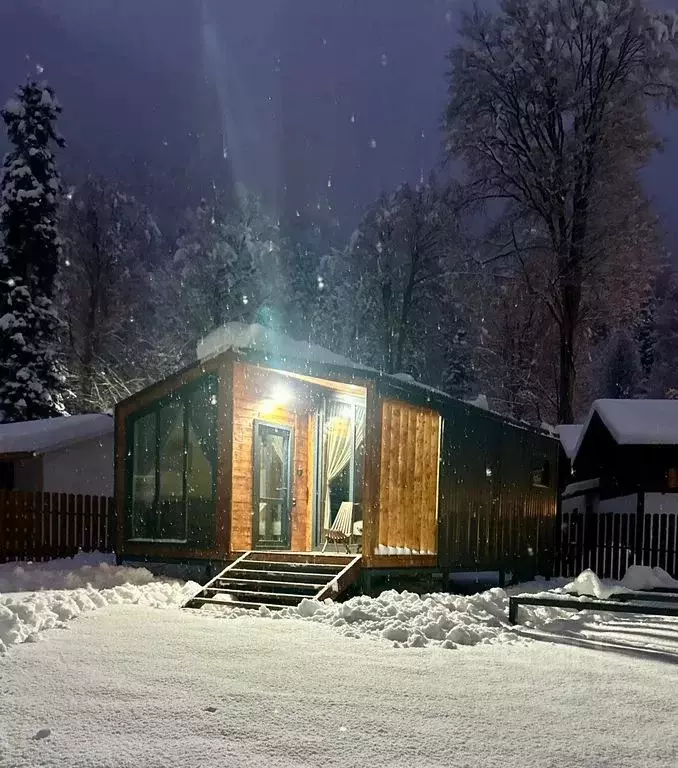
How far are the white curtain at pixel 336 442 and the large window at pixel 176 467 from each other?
2955 millimetres

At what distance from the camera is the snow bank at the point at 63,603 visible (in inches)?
261

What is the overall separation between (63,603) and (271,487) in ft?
17.3

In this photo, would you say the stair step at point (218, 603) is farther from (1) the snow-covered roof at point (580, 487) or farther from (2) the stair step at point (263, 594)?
(1) the snow-covered roof at point (580, 487)

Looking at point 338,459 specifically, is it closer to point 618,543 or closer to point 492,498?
point 492,498

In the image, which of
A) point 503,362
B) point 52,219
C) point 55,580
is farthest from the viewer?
point 503,362

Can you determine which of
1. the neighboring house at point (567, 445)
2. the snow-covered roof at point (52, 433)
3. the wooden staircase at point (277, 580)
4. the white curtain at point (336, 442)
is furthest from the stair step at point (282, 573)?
the neighboring house at point (567, 445)

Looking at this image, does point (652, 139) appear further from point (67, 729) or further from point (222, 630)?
point (67, 729)

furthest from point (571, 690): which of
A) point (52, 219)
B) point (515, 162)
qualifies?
point (52, 219)

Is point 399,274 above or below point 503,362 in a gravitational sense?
above

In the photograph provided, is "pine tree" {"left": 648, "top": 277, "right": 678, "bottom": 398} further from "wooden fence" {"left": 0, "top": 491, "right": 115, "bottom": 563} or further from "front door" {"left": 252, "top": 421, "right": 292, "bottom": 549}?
"wooden fence" {"left": 0, "top": 491, "right": 115, "bottom": 563}

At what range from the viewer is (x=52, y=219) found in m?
26.5

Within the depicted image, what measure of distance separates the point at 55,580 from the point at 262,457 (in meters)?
3.73

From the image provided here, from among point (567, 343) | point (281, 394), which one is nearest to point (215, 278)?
point (567, 343)

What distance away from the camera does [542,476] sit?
54.2 ft
